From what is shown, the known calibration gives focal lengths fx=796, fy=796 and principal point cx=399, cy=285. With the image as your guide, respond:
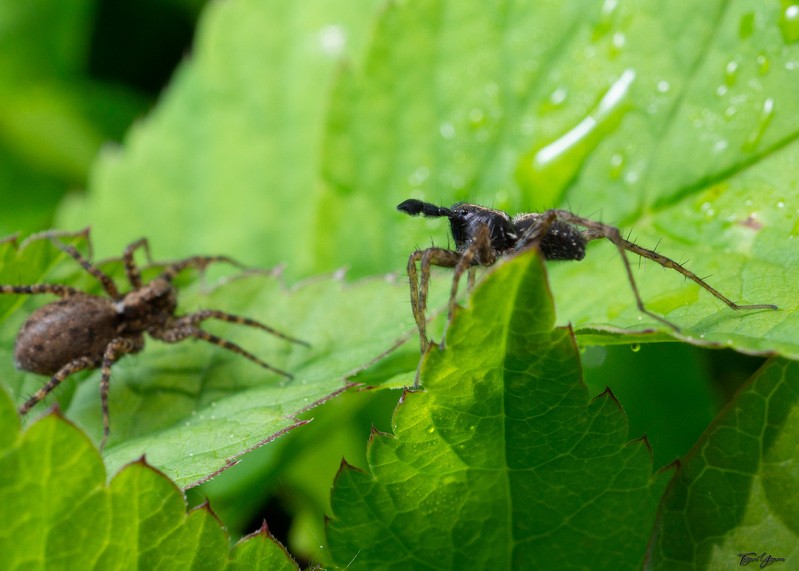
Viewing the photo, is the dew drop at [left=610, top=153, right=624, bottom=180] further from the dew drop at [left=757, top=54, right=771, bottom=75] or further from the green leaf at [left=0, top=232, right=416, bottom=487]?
the green leaf at [left=0, top=232, right=416, bottom=487]

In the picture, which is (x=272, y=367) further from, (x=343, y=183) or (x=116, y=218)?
(x=116, y=218)

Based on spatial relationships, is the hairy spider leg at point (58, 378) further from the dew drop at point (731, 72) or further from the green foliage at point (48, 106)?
the dew drop at point (731, 72)

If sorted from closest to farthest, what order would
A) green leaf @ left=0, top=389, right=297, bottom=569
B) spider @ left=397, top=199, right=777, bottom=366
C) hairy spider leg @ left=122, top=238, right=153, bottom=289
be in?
green leaf @ left=0, top=389, right=297, bottom=569
spider @ left=397, top=199, right=777, bottom=366
hairy spider leg @ left=122, top=238, right=153, bottom=289

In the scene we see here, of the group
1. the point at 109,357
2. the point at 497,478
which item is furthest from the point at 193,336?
the point at 497,478

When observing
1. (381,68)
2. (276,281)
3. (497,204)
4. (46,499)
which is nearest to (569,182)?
(497,204)

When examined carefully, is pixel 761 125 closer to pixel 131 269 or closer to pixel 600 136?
pixel 600 136

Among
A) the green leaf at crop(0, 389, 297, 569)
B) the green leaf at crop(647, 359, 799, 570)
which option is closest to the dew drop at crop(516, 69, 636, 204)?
the green leaf at crop(647, 359, 799, 570)
